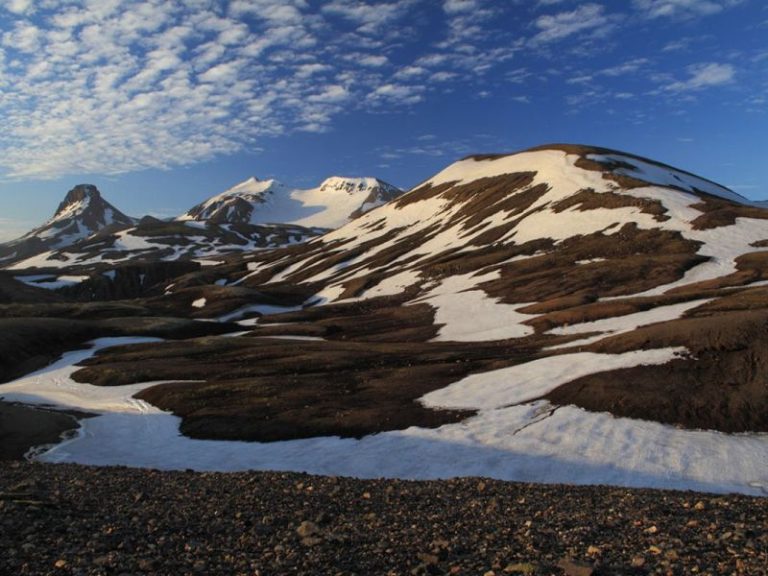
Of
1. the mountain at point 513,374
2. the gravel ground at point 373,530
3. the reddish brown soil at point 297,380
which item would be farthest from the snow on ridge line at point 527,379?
the gravel ground at point 373,530

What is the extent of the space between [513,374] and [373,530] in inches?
1315

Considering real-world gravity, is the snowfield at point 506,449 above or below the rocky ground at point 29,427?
below

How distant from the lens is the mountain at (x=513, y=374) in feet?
113

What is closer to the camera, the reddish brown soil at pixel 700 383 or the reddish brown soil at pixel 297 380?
the reddish brown soil at pixel 700 383

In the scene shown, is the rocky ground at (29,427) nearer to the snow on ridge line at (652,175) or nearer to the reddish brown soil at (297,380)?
the reddish brown soil at (297,380)

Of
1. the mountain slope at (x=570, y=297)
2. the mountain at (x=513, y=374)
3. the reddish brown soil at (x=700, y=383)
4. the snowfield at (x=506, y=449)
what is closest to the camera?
the snowfield at (x=506, y=449)

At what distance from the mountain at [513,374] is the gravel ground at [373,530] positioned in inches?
423

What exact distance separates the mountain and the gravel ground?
10.7m

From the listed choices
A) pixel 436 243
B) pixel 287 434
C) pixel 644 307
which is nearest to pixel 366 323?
pixel 644 307

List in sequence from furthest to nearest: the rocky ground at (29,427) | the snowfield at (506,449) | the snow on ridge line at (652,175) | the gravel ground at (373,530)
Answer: the snow on ridge line at (652,175), the rocky ground at (29,427), the snowfield at (506,449), the gravel ground at (373,530)

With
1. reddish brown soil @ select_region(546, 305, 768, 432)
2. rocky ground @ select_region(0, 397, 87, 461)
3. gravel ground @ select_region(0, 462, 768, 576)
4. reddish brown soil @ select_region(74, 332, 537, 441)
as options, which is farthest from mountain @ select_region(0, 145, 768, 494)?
gravel ground @ select_region(0, 462, 768, 576)

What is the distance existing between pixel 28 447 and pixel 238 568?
36703mm

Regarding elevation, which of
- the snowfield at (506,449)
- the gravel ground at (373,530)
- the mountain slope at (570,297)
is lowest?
the snowfield at (506,449)

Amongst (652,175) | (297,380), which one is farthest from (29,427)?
(652,175)
